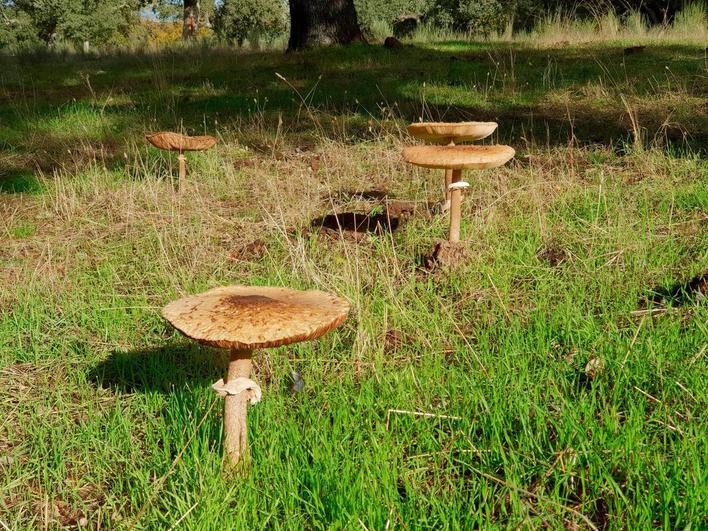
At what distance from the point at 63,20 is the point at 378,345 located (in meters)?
56.4

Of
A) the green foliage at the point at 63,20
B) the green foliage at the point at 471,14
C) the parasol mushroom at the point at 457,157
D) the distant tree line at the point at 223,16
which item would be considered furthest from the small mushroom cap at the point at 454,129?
the green foliage at the point at 63,20

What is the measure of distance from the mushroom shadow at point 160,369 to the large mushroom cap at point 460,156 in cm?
165

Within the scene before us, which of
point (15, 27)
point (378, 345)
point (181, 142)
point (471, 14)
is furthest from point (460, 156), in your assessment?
point (15, 27)

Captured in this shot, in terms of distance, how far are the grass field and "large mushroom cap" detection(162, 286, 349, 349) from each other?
467 mm

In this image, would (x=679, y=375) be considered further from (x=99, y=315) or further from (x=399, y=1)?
(x=399, y=1)

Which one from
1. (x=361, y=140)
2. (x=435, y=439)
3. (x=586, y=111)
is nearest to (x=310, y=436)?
(x=435, y=439)

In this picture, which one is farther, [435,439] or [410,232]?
[410,232]

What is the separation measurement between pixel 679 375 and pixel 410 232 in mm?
2344

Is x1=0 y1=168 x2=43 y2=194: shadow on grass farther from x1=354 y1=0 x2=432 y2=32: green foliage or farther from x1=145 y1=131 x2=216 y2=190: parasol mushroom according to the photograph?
x1=354 y1=0 x2=432 y2=32: green foliage

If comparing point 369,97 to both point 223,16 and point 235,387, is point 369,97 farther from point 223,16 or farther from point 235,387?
point 223,16

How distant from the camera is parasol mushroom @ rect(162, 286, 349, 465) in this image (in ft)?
6.74

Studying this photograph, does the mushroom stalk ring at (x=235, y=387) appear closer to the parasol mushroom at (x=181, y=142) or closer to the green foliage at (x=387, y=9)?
the parasol mushroom at (x=181, y=142)

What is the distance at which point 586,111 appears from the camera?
7.75 metres

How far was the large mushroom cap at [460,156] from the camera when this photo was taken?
11.9ft
